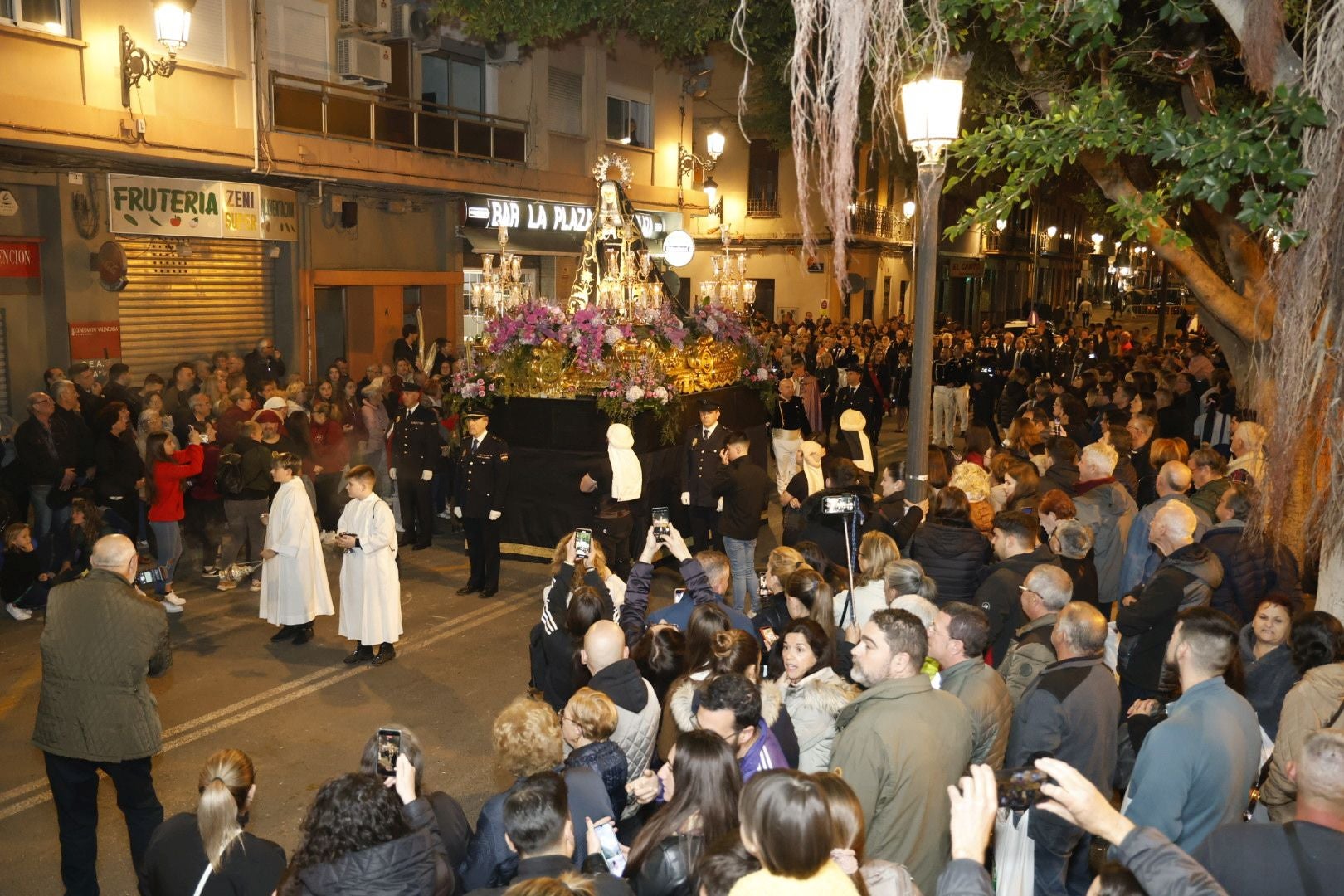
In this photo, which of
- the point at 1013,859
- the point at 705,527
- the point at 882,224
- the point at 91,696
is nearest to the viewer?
the point at 1013,859

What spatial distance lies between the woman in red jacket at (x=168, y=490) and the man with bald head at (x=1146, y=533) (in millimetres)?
8104

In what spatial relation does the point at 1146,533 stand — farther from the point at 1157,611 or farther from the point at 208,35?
→ the point at 208,35

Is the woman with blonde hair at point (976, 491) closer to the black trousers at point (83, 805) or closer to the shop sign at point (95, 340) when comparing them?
the black trousers at point (83, 805)

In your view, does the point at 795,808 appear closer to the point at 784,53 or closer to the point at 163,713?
the point at 163,713

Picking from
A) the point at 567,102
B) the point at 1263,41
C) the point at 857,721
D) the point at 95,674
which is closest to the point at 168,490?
the point at 95,674

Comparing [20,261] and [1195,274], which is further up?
[20,261]

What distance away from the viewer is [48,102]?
13.0 meters

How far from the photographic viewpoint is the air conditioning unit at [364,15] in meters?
18.1

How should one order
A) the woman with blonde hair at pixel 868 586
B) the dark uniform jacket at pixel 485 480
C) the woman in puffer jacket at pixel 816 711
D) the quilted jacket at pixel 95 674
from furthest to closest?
the dark uniform jacket at pixel 485 480, the woman with blonde hair at pixel 868 586, the quilted jacket at pixel 95 674, the woman in puffer jacket at pixel 816 711

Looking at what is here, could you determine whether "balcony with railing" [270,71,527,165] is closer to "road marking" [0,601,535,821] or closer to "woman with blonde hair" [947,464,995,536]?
"road marking" [0,601,535,821]

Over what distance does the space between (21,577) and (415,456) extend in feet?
13.0

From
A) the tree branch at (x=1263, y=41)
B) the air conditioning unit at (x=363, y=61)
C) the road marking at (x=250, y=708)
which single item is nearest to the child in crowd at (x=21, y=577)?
the road marking at (x=250, y=708)

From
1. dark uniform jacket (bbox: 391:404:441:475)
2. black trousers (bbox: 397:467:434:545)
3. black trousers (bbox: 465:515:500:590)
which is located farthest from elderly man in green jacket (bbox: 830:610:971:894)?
black trousers (bbox: 397:467:434:545)

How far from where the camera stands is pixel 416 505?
41.8 ft
